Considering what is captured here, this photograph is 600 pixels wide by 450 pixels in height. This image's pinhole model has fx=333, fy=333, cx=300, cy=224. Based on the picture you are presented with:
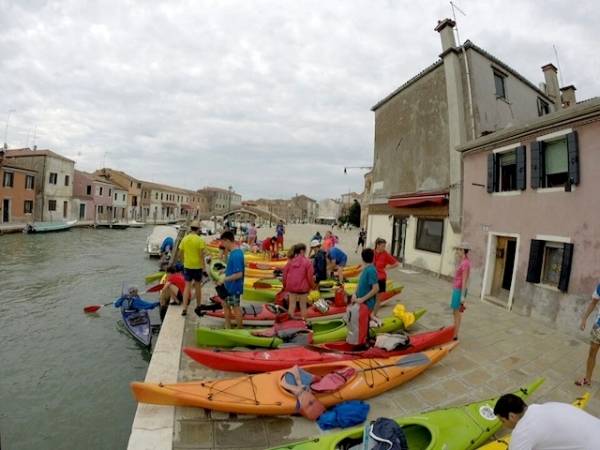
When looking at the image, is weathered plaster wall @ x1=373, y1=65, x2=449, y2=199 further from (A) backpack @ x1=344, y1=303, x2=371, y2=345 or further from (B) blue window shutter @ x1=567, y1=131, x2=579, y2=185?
(A) backpack @ x1=344, y1=303, x2=371, y2=345

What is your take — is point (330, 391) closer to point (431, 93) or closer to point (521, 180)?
point (521, 180)

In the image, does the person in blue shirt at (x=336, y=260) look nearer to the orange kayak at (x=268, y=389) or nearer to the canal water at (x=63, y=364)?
the canal water at (x=63, y=364)

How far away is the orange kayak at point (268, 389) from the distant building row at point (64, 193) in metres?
24.3

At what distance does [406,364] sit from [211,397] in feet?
8.97

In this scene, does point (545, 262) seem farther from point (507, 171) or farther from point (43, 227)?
point (43, 227)

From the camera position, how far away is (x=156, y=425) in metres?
3.66

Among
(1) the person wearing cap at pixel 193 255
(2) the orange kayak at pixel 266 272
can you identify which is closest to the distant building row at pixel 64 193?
(2) the orange kayak at pixel 266 272

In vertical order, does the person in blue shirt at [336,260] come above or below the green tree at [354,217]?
below

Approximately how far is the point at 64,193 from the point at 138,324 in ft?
132

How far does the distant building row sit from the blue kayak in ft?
61.7

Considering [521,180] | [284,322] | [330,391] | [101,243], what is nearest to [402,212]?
[521,180]

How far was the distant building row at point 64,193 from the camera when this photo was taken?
32656mm

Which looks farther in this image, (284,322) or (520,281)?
(520,281)

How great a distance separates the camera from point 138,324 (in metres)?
8.51
